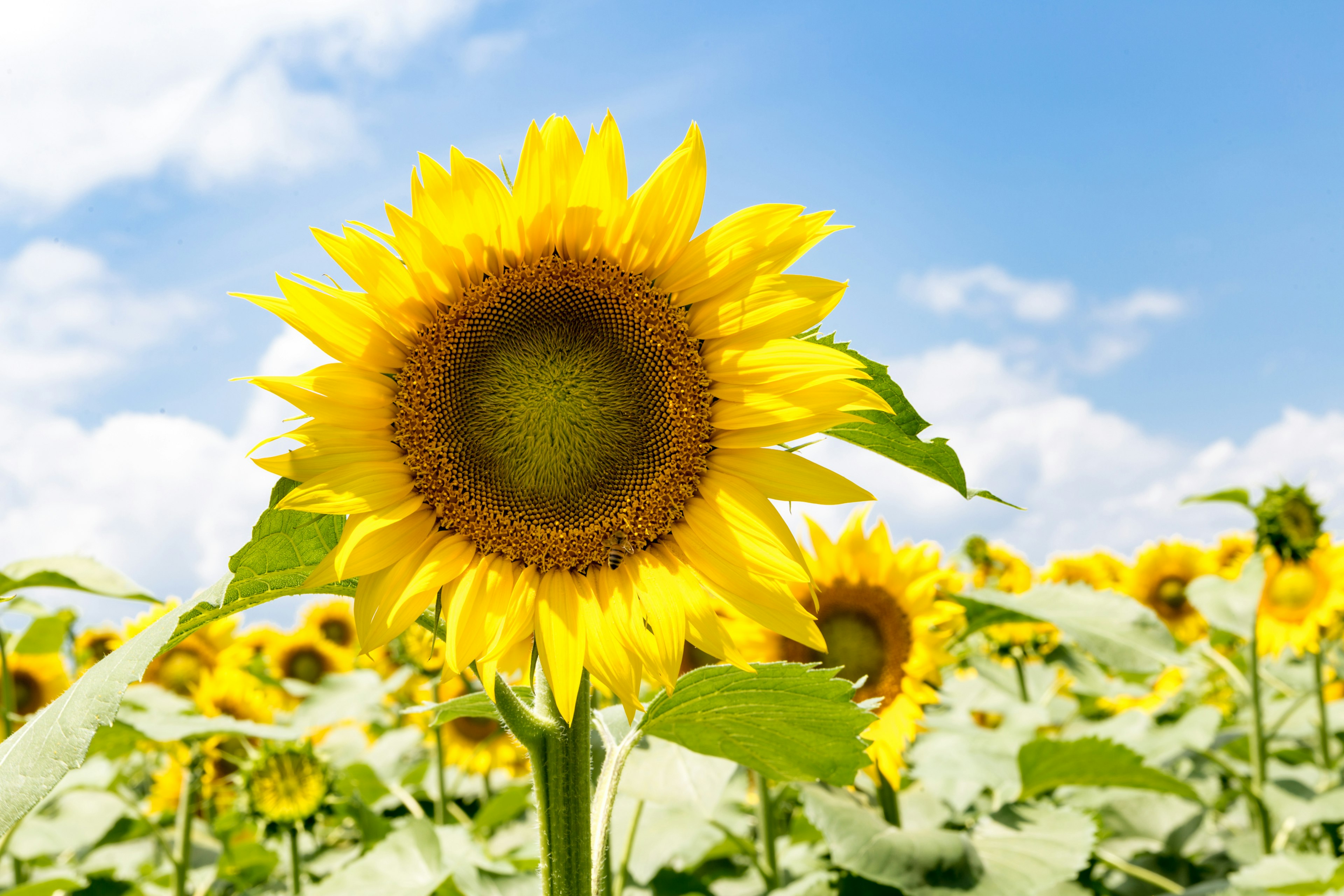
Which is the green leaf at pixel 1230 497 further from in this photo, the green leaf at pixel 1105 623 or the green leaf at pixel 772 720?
the green leaf at pixel 772 720

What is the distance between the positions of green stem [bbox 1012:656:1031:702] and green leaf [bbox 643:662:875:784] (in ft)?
11.3

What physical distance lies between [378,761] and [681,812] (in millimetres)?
1795

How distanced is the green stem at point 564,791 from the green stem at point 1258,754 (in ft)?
10.9

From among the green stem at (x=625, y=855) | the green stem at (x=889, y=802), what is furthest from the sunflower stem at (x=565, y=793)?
the green stem at (x=889, y=802)

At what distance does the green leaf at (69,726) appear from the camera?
120cm

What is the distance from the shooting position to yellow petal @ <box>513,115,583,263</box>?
150 cm

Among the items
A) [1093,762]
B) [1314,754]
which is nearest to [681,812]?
[1093,762]

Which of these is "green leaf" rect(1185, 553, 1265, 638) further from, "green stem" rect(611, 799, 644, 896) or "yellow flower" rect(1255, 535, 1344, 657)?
"green stem" rect(611, 799, 644, 896)

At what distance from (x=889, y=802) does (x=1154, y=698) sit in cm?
471

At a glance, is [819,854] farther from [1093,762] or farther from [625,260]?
[625,260]

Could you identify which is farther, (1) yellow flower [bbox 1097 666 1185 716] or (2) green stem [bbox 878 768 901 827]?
(1) yellow flower [bbox 1097 666 1185 716]

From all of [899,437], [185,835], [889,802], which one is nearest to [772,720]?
[899,437]

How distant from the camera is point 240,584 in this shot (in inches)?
53.7

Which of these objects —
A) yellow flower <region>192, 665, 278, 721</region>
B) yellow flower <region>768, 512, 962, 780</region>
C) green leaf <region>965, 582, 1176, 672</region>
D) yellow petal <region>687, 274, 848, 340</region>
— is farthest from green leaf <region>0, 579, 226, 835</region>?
yellow flower <region>192, 665, 278, 721</region>
